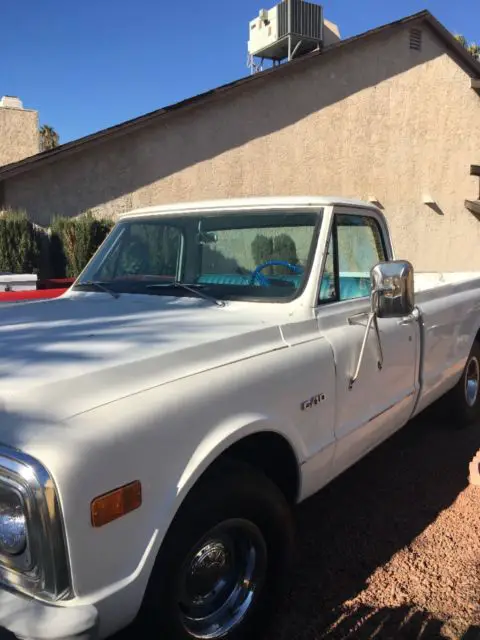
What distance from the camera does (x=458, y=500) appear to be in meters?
3.56

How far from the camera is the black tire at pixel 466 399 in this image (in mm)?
4668

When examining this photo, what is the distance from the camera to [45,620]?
58.5 inches

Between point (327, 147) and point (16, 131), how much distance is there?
701 cm

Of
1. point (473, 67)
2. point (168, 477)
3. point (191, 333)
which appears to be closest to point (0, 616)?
point (168, 477)

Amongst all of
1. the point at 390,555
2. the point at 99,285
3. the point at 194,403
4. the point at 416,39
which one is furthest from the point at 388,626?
the point at 416,39

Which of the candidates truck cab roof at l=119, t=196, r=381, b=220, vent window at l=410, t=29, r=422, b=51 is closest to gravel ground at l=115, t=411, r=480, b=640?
truck cab roof at l=119, t=196, r=381, b=220

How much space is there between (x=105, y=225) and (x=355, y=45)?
7.42 metres

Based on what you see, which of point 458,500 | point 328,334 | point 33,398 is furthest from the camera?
point 458,500

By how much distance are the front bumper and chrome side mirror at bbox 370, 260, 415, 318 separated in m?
1.75

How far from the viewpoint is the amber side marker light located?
1.56 m

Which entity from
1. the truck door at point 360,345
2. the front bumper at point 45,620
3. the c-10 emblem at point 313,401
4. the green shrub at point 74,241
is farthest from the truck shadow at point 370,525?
the green shrub at point 74,241

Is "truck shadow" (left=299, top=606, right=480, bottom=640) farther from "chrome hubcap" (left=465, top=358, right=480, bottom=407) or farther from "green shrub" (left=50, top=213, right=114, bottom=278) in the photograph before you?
"green shrub" (left=50, top=213, right=114, bottom=278)

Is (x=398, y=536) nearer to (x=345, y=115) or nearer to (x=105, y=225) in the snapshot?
(x=105, y=225)

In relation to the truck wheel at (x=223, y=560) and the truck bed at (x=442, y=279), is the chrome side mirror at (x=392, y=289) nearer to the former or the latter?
the truck wheel at (x=223, y=560)
